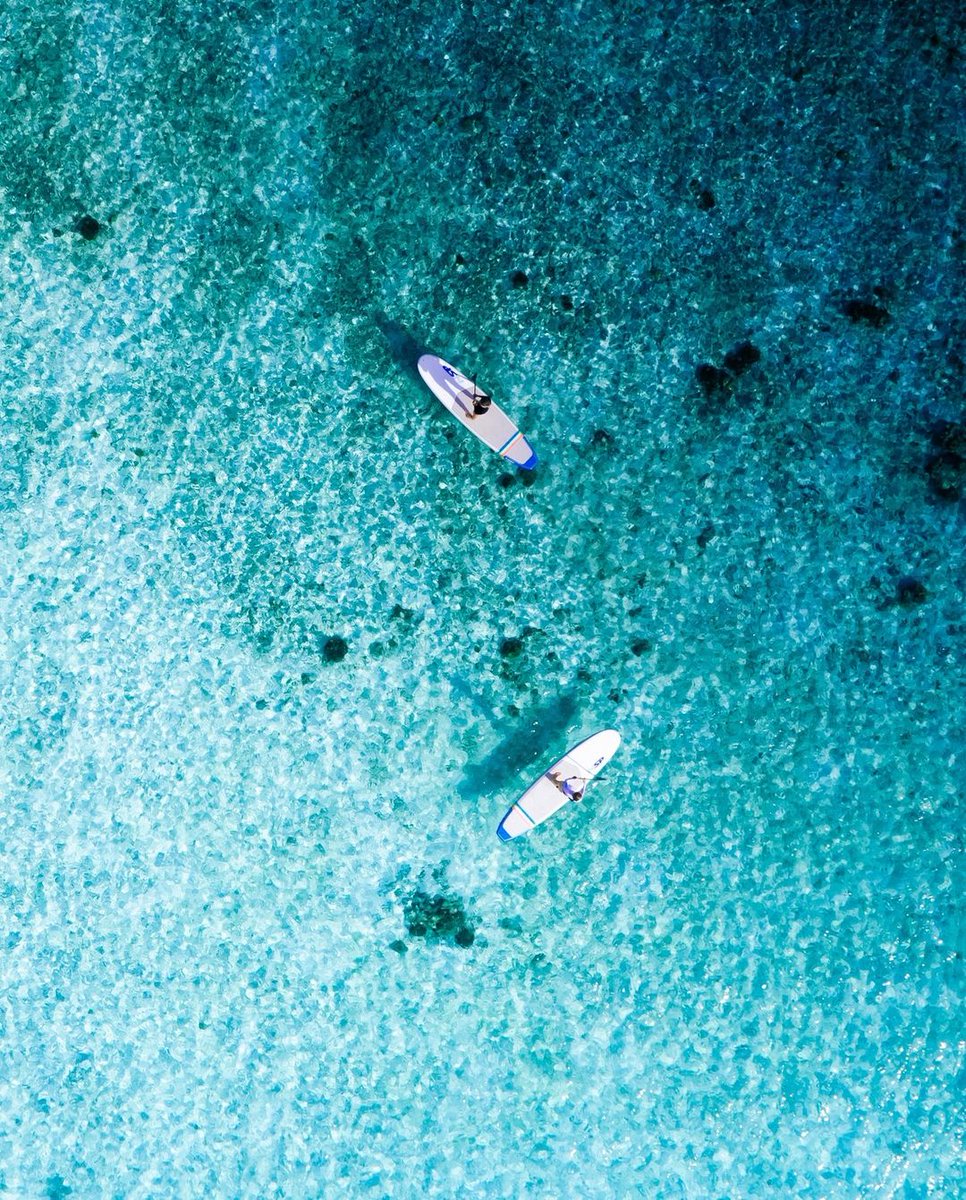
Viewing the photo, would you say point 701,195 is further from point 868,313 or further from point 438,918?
point 438,918

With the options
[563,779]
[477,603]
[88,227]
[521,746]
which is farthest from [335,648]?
[88,227]

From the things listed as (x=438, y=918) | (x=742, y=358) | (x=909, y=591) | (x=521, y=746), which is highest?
(x=742, y=358)

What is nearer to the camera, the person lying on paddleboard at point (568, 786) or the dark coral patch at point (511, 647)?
the person lying on paddleboard at point (568, 786)

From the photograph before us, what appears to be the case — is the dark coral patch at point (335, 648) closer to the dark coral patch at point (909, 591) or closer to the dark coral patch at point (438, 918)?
the dark coral patch at point (438, 918)

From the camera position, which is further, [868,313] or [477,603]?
[477,603]

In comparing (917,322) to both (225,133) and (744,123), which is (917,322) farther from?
(225,133)

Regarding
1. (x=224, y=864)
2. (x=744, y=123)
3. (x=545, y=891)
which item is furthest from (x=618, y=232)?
(x=224, y=864)

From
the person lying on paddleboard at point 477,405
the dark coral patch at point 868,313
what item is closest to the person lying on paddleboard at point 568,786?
the person lying on paddleboard at point 477,405

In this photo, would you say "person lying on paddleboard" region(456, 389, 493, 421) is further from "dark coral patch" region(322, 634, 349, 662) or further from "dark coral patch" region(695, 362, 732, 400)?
"dark coral patch" region(322, 634, 349, 662)
